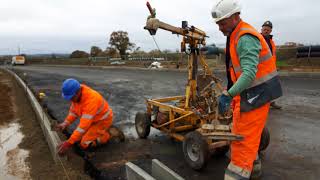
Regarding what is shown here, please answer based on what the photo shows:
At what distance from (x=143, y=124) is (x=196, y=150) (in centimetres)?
182

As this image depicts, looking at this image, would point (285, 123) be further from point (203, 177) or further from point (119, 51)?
point (119, 51)

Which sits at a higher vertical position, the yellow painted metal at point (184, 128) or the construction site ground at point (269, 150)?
the yellow painted metal at point (184, 128)

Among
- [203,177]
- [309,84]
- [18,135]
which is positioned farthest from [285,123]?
[309,84]

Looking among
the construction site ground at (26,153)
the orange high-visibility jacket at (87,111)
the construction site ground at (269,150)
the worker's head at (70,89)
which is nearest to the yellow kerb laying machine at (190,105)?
the construction site ground at (269,150)

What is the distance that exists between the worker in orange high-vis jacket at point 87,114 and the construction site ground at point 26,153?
0.38m

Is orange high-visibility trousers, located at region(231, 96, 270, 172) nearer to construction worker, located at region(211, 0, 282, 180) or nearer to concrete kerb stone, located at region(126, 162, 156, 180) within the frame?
construction worker, located at region(211, 0, 282, 180)

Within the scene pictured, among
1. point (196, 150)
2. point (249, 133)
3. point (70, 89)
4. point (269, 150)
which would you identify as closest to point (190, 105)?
point (196, 150)

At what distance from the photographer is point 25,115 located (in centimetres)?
910

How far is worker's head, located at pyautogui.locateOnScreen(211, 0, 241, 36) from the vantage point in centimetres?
321

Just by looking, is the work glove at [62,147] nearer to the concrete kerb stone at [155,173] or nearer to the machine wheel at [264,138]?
the concrete kerb stone at [155,173]

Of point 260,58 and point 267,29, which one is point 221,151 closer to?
point 260,58

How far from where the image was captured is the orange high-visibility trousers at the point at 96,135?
19.0ft

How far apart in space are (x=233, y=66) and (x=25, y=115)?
737 cm

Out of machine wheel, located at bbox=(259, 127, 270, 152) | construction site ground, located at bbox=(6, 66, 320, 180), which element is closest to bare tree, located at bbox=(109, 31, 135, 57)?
construction site ground, located at bbox=(6, 66, 320, 180)
